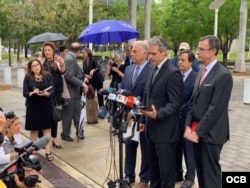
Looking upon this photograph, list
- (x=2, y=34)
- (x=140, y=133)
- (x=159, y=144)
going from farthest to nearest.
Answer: (x=2, y=34) → (x=140, y=133) → (x=159, y=144)

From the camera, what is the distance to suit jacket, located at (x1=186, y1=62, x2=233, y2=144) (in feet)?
12.0

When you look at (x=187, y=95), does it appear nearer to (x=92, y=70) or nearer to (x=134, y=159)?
(x=134, y=159)

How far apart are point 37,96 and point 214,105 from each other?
3.24 meters

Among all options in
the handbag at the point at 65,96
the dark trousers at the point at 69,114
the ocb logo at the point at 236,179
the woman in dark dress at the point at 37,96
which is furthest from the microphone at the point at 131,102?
the dark trousers at the point at 69,114

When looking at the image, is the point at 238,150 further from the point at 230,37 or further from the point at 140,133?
the point at 230,37

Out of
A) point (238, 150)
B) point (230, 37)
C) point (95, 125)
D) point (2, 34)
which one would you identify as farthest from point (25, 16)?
point (238, 150)

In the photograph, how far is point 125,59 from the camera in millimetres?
8008

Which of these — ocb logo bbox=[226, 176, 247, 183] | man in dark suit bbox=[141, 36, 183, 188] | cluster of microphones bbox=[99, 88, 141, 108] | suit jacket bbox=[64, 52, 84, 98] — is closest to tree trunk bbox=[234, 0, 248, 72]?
suit jacket bbox=[64, 52, 84, 98]

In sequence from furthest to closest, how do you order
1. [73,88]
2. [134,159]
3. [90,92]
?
[90,92], [73,88], [134,159]

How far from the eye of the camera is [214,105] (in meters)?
3.66

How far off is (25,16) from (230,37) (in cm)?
1609

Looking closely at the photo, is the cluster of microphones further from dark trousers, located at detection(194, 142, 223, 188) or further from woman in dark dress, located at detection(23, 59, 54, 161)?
woman in dark dress, located at detection(23, 59, 54, 161)

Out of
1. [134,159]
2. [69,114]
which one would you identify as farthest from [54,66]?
[134,159]

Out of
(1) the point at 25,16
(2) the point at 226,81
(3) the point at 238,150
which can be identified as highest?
(1) the point at 25,16
